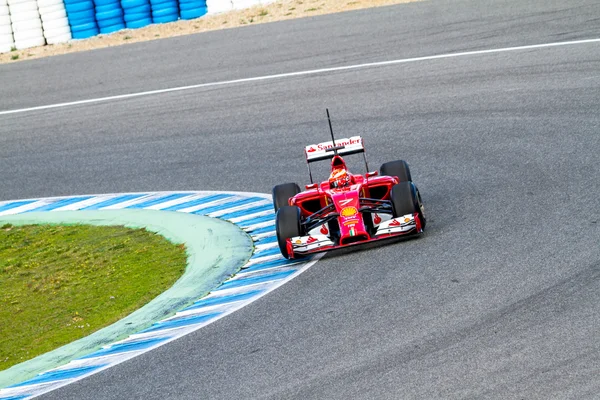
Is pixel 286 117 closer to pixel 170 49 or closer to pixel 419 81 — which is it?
pixel 419 81

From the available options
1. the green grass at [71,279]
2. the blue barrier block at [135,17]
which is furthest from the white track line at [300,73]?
the green grass at [71,279]

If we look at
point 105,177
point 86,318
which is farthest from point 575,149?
point 105,177

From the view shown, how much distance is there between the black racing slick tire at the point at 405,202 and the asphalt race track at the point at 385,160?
278mm

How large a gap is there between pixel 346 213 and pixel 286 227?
1.79ft

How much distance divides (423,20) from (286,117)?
4.49 m

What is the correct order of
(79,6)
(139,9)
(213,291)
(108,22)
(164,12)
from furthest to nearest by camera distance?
(108,22)
(164,12)
(139,9)
(79,6)
(213,291)

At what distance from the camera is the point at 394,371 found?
20.3ft

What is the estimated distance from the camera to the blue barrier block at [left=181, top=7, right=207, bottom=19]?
21.2m

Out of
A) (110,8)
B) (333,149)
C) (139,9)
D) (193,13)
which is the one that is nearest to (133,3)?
(139,9)

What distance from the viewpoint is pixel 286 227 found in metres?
8.95

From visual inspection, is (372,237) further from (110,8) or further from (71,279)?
(110,8)

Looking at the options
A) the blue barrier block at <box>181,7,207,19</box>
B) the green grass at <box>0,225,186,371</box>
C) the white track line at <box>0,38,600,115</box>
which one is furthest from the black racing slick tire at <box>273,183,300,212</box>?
the blue barrier block at <box>181,7,207,19</box>

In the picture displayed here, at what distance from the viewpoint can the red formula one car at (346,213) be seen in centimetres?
880

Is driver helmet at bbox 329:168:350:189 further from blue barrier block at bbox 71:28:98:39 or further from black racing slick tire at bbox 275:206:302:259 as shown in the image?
blue barrier block at bbox 71:28:98:39
